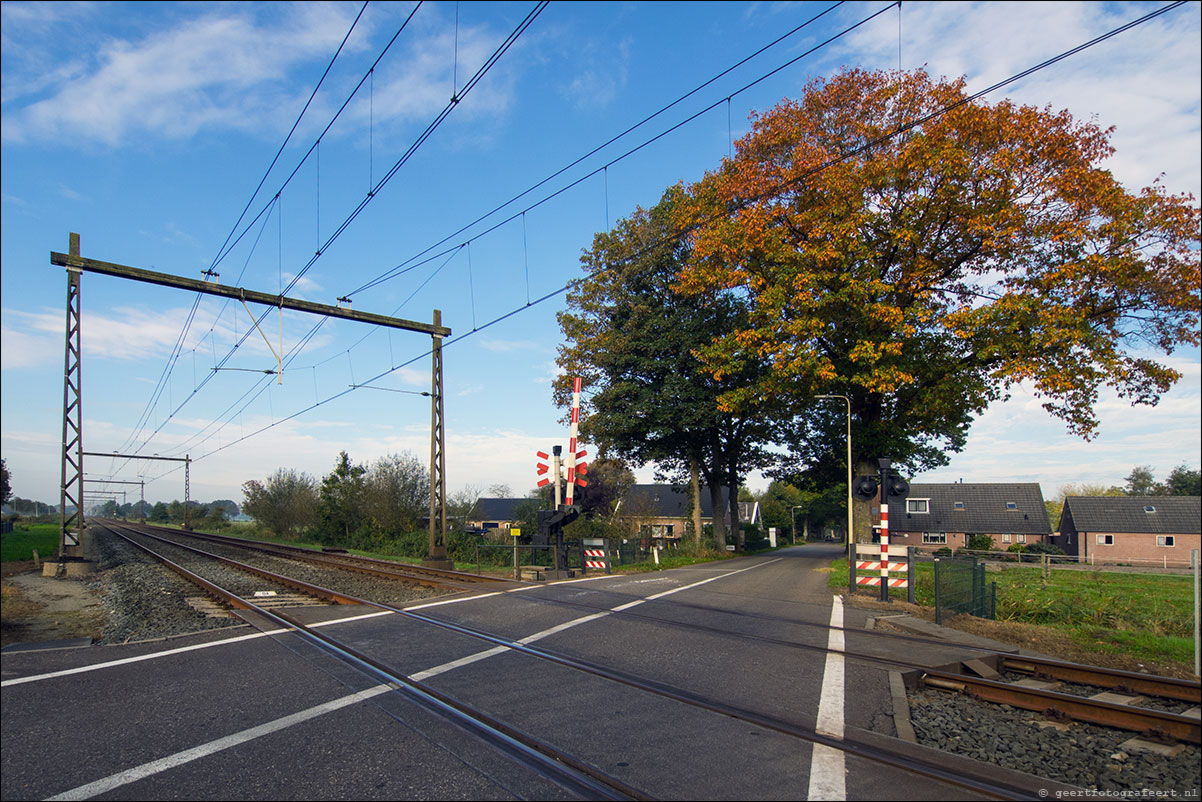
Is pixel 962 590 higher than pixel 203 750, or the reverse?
pixel 203 750

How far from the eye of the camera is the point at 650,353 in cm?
3231

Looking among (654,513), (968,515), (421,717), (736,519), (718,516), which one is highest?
(421,717)

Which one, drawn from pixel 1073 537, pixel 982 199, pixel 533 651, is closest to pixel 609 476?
pixel 1073 537

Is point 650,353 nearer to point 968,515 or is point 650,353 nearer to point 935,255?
point 935,255

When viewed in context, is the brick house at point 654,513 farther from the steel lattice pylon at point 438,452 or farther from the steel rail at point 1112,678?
the steel rail at point 1112,678

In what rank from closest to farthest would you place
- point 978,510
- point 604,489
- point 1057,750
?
1. point 1057,750
2. point 604,489
3. point 978,510

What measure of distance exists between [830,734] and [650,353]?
27.3 metres

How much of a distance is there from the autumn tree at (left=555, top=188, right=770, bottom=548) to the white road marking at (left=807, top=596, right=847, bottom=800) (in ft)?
73.2

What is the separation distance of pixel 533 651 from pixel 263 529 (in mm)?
61703

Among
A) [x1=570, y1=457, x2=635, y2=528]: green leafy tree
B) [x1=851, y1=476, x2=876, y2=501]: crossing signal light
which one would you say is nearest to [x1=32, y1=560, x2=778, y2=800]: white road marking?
[x1=851, y1=476, x2=876, y2=501]: crossing signal light

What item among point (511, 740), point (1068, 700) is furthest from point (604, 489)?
point (511, 740)

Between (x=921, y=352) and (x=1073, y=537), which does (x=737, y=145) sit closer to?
(x=921, y=352)

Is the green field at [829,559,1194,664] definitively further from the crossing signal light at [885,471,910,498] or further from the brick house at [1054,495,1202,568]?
the brick house at [1054,495,1202,568]

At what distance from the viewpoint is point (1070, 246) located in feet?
59.6
